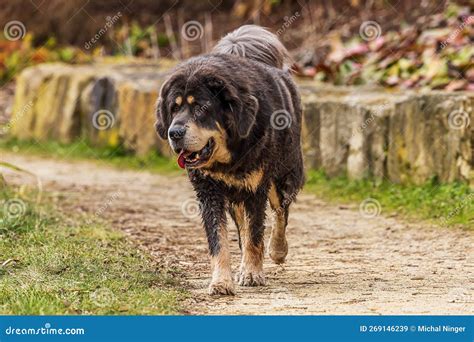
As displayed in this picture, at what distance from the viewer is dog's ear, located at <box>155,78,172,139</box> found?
6.77 m

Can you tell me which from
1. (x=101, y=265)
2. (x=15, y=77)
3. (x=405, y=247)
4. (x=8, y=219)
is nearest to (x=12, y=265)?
(x=101, y=265)

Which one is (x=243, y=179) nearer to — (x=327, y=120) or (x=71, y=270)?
(x=71, y=270)

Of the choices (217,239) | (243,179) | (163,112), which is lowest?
(217,239)

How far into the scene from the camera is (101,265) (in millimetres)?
7312

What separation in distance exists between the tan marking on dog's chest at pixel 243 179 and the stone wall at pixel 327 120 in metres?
3.42

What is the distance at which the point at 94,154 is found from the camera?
49.7 feet
